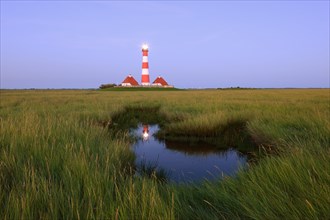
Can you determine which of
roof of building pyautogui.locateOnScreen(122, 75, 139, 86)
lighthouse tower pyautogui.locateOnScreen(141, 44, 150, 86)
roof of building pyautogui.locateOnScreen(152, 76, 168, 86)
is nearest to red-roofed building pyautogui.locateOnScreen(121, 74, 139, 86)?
roof of building pyautogui.locateOnScreen(122, 75, 139, 86)

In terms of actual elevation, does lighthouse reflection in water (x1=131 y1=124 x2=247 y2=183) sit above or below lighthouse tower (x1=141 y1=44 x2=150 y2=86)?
below

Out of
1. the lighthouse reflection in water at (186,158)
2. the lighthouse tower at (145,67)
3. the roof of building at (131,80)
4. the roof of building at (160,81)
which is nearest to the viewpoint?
the lighthouse reflection in water at (186,158)

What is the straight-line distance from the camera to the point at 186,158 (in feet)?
20.8

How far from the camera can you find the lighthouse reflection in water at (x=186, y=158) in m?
5.17

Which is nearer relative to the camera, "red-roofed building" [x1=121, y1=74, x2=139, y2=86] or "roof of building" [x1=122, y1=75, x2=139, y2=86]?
"red-roofed building" [x1=121, y1=74, x2=139, y2=86]

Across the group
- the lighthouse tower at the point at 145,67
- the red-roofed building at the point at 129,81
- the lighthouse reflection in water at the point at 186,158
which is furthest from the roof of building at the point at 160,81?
the lighthouse reflection in water at the point at 186,158

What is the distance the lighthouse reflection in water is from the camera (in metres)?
5.17

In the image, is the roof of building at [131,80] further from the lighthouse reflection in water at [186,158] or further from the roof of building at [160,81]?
the lighthouse reflection in water at [186,158]

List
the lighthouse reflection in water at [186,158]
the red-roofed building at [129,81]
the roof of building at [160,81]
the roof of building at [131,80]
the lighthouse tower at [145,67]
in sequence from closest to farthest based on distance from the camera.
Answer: the lighthouse reflection in water at [186,158] → the lighthouse tower at [145,67] → the red-roofed building at [129,81] → the roof of building at [131,80] → the roof of building at [160,81]

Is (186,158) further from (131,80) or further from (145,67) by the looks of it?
(131,80)

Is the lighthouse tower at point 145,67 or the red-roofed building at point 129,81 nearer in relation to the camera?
the lighthouse tower at point 145,67

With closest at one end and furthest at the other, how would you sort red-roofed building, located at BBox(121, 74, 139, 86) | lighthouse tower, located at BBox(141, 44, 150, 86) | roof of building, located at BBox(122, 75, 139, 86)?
lighthouse tower, located at BBox(141, 44, 150, 86), red-roofed building, located at BBox(121, 74, 139, 86), roof of building, located at BBox(122, 75, 139, 86)

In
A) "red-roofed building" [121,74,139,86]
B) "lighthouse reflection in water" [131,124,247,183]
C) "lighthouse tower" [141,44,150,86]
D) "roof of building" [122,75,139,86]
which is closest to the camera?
"lighthouse reflection in water" [131,124,247,183]

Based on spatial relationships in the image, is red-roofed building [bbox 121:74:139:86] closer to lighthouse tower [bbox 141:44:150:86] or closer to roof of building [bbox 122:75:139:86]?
roof of building [bbox 122:75:139:86]
